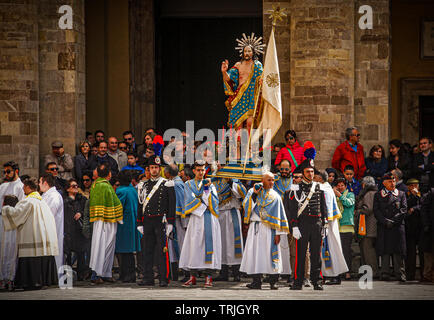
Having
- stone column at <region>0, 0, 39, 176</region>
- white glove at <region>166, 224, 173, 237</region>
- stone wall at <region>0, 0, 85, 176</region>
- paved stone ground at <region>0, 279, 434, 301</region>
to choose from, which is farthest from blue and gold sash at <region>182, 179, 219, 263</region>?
stone column at <region>0, 0, 39, 176</region>

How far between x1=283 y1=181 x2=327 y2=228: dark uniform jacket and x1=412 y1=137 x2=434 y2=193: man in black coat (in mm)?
2954

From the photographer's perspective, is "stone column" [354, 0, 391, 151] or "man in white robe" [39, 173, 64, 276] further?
"stone column" [354, 0, 391, 151]

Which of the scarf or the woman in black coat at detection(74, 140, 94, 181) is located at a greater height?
the woman in black coat at detection(74, 140, 94, 181)

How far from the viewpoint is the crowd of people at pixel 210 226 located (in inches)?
501

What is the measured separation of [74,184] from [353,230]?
14.4ft

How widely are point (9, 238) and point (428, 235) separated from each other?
246 inches

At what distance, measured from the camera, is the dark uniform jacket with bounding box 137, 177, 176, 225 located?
513 inches

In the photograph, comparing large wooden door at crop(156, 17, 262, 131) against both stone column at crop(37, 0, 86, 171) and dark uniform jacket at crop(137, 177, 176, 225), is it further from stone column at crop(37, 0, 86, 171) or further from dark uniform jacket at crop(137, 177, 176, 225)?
dark uniform jacket at crop(137, 177, 176, 225)

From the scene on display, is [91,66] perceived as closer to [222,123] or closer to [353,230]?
[222,123]

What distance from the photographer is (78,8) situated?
56.4ft

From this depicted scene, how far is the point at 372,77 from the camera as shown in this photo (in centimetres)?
1714

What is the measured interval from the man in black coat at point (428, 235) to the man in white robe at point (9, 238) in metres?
6.07

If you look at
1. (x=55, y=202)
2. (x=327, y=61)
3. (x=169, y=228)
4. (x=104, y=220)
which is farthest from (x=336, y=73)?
(x=55, y=202)

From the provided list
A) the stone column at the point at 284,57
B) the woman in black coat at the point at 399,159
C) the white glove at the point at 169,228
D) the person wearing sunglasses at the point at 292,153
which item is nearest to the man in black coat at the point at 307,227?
the white glove at the point at 169,228
